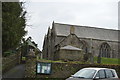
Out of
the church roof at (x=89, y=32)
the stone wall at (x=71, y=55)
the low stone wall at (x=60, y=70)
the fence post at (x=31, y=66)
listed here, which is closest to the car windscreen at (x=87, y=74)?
the low stone wall at (x=60, y=70)

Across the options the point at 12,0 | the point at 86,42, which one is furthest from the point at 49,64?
the point at 86,42

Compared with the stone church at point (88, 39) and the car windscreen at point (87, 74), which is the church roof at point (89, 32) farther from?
the car windscreen at point (87, 74)

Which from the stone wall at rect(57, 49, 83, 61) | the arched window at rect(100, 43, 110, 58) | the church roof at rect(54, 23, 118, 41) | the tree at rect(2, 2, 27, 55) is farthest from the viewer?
the arched window at rect(100, 43, 110, 58)

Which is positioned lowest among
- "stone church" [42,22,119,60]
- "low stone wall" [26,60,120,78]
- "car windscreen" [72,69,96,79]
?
"low stone wall" [26,60,120,78]

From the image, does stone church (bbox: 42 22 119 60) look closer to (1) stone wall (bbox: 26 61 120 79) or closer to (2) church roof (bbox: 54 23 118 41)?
(2) church roof (bbox: 54 23 118 41)

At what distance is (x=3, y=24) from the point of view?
17203mm

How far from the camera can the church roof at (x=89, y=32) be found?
1781 inches

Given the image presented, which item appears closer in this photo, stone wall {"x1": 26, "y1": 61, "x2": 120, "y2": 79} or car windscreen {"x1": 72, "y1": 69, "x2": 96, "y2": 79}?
car windscreen {"x1": 72, "y1": 69, "x2": 96, "y2": 79}

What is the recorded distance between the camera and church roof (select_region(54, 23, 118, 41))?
45.2m

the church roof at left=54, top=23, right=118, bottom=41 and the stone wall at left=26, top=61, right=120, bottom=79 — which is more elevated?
the church roof at left=54, top=23, right=118, bottom=41

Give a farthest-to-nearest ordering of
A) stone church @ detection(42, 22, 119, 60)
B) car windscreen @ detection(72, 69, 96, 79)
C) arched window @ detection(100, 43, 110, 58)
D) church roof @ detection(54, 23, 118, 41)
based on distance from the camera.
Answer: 1. arched window @ detection(100, 43, 110, 58)
2. church roof @ detection(54, 23, 118, 41)
3. stone church @ detection(42, 22, 119, 60)
4. car windscreen @ detection(72, 69, 96, 79)

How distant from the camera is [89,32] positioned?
160 feet

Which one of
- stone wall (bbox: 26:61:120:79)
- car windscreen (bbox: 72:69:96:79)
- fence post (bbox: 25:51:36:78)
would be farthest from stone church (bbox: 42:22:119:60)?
car windscreen (bbox: 72:69:96:79)

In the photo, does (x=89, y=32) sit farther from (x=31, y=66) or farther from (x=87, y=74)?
(x=87, y=74)
